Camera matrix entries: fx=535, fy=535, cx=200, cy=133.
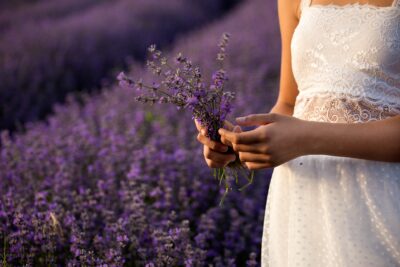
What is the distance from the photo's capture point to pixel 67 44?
6645 millimetres

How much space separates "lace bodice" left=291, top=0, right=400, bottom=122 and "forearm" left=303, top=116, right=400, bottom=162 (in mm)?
143

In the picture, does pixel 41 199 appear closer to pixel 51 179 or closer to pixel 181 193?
pixel 51 179

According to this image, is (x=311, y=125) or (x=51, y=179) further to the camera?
(x=51, y=179)

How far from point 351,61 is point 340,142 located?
0.28m

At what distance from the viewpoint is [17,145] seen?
3318mm

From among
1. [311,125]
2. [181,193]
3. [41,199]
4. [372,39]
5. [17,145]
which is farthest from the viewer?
[17,145]

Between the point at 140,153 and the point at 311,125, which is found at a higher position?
the point at 140,153

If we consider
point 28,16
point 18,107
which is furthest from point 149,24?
point 18,107

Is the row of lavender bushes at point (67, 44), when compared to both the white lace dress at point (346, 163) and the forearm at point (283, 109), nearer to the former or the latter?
the forearm at point (283, 109)

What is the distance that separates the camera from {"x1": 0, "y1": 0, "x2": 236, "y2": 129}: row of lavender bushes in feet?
18.0

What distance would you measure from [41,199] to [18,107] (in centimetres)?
318

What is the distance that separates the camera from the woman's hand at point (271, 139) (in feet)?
4.26

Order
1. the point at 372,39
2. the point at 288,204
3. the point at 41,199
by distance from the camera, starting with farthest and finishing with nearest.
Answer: the point at 41,199 < the point at 288,204 < the point at 372,39

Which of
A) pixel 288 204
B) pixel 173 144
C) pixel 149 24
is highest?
pixel 149 24
